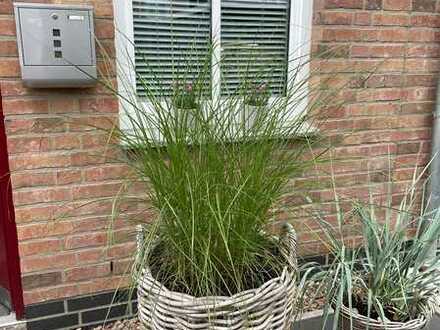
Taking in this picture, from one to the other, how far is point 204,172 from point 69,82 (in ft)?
2.69

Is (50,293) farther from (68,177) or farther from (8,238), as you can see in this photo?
(68,177)

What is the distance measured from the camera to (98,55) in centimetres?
187

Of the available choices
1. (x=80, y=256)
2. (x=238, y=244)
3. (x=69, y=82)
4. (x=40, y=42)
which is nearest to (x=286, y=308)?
(x=238, y=244)

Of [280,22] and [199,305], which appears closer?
[199,305]

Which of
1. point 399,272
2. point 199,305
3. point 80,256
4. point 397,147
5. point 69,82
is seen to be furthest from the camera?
point 397,147

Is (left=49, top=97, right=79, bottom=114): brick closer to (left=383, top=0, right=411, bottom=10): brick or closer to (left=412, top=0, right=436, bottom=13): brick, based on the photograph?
(left=383, top=0, right=411, bottom=10): brick

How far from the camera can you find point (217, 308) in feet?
4.13

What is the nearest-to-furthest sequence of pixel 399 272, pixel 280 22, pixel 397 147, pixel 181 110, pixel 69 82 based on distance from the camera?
pixel 181 110
pixel 399 272
pixel 69 82
pixel 280 22
pixel 397 147

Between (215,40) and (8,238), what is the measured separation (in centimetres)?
129

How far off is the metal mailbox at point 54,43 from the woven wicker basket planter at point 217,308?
876 millimetres

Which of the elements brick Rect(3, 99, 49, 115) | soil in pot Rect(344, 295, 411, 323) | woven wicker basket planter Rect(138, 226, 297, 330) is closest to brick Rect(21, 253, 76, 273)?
brick Rect(3, 99, 49, 115)

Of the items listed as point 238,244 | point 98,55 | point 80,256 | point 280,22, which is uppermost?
point 280,22

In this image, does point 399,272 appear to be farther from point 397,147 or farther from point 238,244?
point 397,147

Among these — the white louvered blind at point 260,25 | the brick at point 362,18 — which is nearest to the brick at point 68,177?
the white louvered blind at point 260,25
